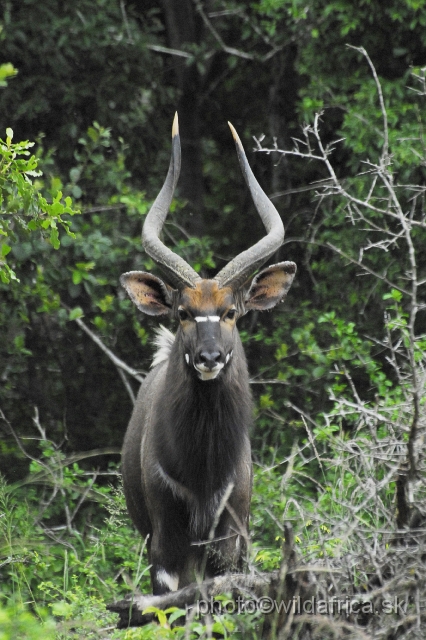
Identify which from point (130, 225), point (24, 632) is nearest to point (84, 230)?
point (130, 225)

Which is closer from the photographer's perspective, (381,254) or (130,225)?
(381,254)

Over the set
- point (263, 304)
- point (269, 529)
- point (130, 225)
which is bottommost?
point (269, 529)

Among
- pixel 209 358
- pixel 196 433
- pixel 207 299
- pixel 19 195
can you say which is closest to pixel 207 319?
pixel 207 299

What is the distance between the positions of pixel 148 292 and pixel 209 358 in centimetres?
86

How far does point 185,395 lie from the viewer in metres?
5.70

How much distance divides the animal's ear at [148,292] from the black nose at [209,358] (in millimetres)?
754

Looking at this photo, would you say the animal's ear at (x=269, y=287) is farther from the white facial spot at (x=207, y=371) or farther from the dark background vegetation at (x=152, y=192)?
the dark background vegetation at (x=152, y=192)

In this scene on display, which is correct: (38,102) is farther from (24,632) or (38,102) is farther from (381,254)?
(24,632)

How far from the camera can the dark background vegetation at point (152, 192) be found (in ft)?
26.3

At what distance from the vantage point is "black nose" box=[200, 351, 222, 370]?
525 centimetres

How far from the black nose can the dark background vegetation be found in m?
Answer: 1.98

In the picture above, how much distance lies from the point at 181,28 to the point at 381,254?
3.52 metres

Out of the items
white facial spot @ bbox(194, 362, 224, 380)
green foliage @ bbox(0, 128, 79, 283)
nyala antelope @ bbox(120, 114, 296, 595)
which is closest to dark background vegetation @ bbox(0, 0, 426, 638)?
nyala antelope @ bbox(120, 114, 296, 595)

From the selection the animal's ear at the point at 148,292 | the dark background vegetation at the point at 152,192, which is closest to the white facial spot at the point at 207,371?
the animal's ear at the point at 148,292
